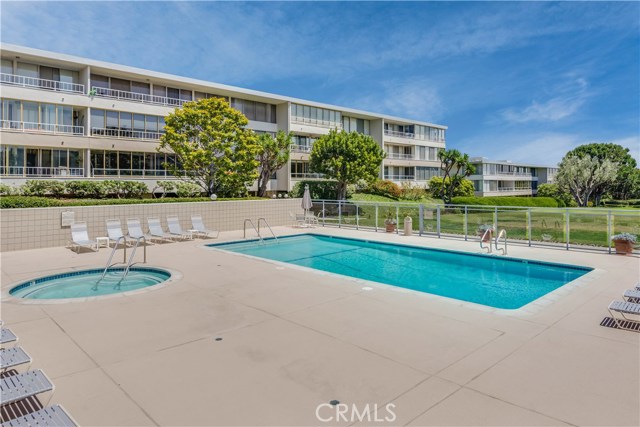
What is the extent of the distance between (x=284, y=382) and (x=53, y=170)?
26.7 metres

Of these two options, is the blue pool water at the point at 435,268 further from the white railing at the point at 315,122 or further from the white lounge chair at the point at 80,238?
the white railing at the point at 315,122

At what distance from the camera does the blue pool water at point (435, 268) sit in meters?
9.30

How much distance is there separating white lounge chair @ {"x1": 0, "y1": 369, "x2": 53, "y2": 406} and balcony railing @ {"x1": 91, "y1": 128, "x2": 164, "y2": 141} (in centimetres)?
2638

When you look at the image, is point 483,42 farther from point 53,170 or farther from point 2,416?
point 53,170

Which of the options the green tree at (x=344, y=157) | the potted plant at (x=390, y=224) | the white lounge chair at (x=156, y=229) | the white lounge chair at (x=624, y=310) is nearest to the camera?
the white lounge chair at (x=624, y=310)

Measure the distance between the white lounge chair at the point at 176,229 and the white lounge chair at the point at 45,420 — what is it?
12945 mm

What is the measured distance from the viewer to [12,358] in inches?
153

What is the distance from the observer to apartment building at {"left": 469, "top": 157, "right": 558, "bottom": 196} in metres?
58.8

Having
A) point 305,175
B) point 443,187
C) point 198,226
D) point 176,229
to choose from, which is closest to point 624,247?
point 198,226

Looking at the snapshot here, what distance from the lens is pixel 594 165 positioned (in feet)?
154

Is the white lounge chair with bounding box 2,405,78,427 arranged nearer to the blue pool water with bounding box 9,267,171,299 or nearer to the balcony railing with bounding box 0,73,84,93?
the blue pool water with bounding box 9,267,171,299

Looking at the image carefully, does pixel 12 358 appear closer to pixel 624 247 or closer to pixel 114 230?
pixel 114 230

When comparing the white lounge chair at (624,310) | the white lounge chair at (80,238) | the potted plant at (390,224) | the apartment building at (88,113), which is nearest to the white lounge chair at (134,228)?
the white lounge chair at (80,238)

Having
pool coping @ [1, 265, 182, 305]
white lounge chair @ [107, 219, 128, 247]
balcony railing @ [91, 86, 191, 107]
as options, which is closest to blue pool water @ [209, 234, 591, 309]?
→ white lounge chair @ [107, 219, 128, 247]
